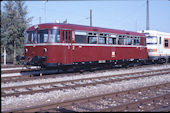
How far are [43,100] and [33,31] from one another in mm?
7930

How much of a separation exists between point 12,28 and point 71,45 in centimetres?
1459

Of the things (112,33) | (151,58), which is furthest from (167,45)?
(112,33)

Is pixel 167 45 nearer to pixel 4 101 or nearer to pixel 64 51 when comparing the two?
pixel 64 51

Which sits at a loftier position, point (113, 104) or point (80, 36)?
point (80, 36)

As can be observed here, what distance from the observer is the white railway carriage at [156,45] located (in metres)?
23.7

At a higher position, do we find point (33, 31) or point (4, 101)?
point (33, 31)

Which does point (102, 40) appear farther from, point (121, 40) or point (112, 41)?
point (121, 40)

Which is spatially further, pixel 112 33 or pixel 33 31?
pixel 112 33

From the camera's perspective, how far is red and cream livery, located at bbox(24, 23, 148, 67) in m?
14.1

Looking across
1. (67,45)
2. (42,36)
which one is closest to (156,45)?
(67,45)

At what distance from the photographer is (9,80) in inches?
492

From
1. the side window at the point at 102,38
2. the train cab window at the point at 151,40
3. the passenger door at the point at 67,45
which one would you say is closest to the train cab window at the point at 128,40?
the side window at the point at 102,38

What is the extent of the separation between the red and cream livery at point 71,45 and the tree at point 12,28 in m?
12.3

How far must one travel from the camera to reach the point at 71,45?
1479 cm
